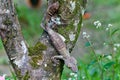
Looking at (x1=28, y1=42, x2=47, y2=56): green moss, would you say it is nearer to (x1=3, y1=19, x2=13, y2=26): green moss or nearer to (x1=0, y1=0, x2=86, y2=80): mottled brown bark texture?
(x1=0, y1=0, x2=86, y2=80): mottled brown bark texture

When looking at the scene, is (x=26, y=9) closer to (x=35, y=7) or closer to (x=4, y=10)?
(x=35, y=7)

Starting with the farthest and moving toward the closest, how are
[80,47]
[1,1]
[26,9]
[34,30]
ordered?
[26,9] → [34,30] → [80,47] → [1,1]

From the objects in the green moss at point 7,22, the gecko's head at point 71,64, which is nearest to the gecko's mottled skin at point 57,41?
the gecko's head at point 71,64

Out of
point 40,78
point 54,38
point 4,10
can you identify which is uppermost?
point 4,10

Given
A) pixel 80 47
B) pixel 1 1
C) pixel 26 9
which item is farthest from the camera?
pixel 26 9

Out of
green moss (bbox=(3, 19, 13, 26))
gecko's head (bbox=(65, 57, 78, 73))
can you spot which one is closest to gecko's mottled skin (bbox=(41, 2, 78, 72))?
gecko's head (bbox=(65, 57, 78, 73))

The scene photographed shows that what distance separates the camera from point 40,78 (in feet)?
11.6

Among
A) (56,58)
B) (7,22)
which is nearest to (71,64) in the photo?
(56,58)

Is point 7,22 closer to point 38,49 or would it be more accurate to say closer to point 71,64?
point 38,49

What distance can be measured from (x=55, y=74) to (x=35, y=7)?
525cm

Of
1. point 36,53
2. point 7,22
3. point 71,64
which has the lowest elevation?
point 71,64

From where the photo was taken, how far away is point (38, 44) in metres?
3.61

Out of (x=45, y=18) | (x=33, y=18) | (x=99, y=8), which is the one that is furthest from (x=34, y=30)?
(x=45, y=18)

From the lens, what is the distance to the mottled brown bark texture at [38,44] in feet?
11.6
